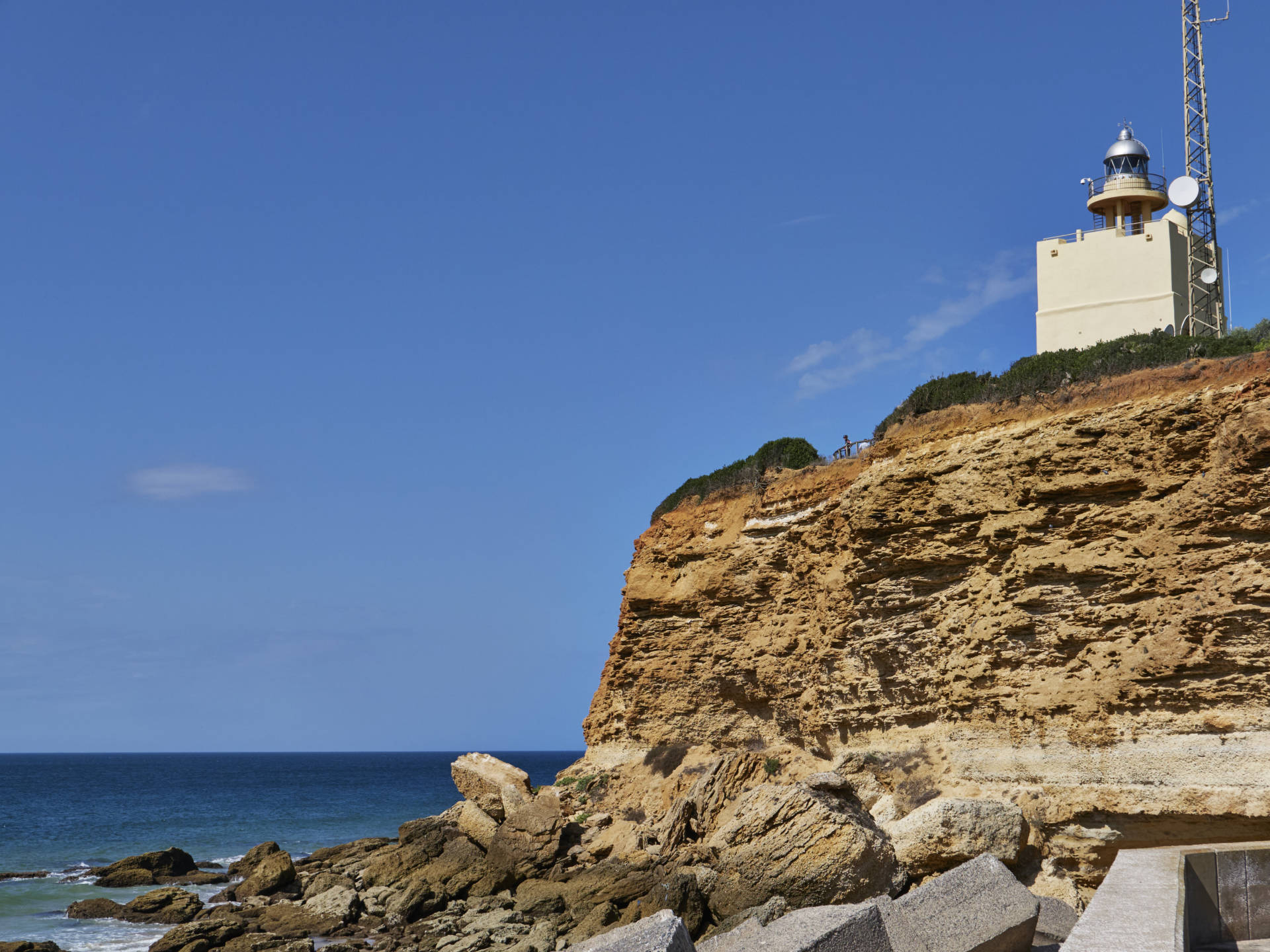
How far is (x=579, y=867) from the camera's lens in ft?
77.8

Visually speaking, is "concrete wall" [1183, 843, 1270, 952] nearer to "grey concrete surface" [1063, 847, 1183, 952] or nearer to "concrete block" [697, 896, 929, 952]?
"grey concrete surface" [1063, 847, 1183, 952]

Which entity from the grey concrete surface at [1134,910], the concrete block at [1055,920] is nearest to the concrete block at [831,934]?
the grey concrete surface at [1134,910]

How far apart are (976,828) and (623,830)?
11.0 m

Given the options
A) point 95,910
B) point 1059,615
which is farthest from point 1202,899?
point 95,910

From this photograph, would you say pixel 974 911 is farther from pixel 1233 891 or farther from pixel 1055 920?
pixel 1055 920

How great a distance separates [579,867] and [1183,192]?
23486 mm

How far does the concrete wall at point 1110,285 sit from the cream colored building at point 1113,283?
2 centimetres

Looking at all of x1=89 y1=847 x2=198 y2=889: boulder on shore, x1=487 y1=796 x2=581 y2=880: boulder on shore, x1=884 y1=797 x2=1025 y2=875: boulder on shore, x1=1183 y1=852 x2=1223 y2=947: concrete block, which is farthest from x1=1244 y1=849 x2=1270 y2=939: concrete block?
x1=89 y1=847 x2=198 y2=889: boulder on shore

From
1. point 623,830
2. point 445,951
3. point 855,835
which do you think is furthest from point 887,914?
point 623,830

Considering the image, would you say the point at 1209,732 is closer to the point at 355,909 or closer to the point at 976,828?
the point at 976,828

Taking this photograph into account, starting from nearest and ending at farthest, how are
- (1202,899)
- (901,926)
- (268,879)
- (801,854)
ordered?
(1202,899) < (901,926) < (801,854) < (268,879)

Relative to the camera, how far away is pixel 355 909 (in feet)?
78.6

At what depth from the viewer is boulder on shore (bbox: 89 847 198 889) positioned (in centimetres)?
3210

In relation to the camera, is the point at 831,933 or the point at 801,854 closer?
the point at 831,933
